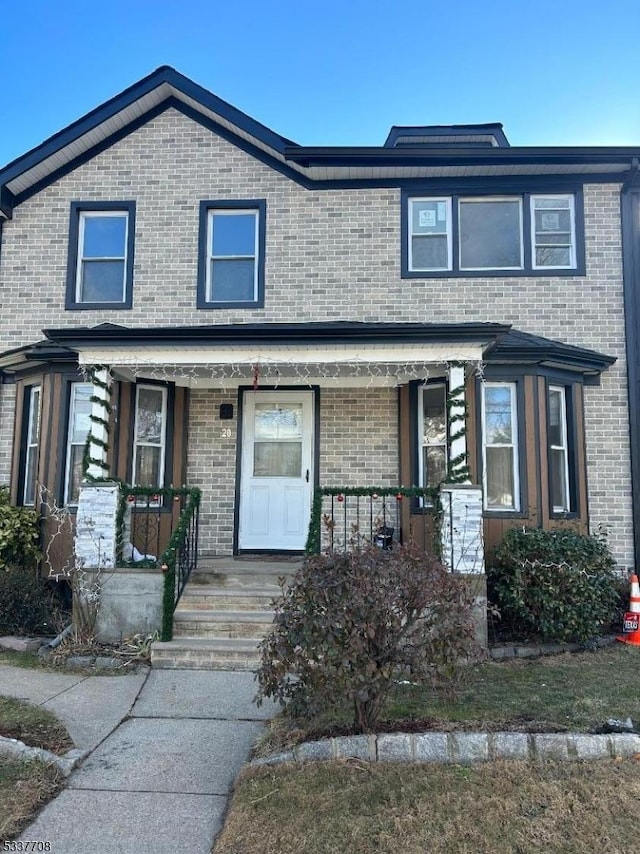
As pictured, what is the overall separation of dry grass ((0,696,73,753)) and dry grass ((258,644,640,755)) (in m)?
1.44

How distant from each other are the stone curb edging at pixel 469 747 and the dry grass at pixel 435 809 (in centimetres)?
9

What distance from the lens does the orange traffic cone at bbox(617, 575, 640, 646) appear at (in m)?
6.83

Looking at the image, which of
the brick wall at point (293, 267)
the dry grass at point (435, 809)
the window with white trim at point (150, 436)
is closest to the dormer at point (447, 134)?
the brick wall at point (293, 267)

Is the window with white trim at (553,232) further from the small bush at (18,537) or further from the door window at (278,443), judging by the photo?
the small bush at (18,537)

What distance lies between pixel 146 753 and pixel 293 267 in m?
6.68

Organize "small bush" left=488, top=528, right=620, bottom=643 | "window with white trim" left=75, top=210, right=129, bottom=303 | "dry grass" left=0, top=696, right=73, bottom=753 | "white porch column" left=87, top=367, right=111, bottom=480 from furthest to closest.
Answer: "window with white trim" left=75, top=210, right=129, bottom=303, "white porch column" left=87, top=367, right=111, bottom=480, "small bush" left=488, top=528, right=620, bottom=643, "dry grass" left=0, top=696, right=73, bottom=753

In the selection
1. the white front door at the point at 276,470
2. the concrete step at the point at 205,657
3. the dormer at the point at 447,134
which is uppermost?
the dormer at the point at 447,134

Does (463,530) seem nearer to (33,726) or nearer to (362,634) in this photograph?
(362,634)

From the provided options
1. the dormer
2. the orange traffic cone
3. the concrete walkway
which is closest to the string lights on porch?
the orange traffic cone

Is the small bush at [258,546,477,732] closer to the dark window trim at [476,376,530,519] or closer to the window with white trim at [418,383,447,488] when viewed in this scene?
the dark window trim at [476,376,530,519]

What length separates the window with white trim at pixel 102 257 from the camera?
30.3ft

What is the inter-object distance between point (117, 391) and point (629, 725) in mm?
6839

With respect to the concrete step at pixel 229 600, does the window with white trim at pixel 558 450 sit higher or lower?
higher

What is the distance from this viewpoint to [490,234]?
901 centimetres
